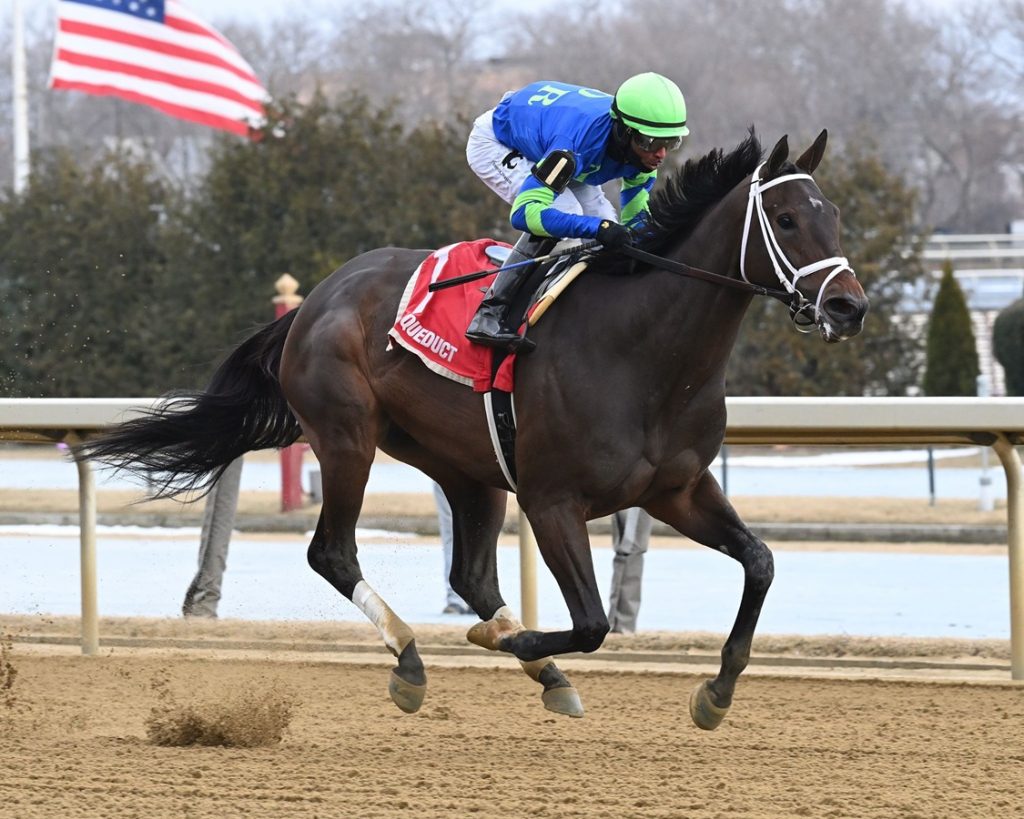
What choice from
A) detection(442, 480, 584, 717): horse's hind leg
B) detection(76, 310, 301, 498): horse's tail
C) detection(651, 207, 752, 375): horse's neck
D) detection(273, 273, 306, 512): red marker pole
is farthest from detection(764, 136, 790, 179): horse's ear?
detection(273, 273, 306, 512): red marker pole

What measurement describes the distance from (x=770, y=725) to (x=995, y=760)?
0.78m

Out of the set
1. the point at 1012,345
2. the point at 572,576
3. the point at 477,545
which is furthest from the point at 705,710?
the point at 1012,345

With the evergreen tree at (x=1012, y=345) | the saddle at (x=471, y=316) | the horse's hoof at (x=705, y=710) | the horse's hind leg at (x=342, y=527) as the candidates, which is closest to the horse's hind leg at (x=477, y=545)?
the horse's hind leg at (x=342, y=527)

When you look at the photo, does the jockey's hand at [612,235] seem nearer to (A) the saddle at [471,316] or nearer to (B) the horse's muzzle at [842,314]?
(A) the saddle at [471,316]

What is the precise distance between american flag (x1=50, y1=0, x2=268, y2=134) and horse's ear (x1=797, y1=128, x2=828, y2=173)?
12.8 metres

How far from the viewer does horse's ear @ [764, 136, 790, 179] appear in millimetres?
4320

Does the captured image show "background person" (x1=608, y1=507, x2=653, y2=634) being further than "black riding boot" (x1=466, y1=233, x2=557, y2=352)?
Yes

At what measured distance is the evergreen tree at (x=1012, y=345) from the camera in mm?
19562

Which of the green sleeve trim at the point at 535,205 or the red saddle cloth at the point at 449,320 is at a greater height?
the green sleeve trim at the point at 535,205

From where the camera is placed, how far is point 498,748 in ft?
15.6

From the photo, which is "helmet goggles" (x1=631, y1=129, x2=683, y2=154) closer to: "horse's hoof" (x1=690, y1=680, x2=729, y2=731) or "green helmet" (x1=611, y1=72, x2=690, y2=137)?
"green helmet" (x1=611, y1=72, x2=690, y2=137)

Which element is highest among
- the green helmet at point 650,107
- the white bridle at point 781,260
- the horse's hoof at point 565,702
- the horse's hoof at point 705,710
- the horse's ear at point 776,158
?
the green helmet at point 650,107

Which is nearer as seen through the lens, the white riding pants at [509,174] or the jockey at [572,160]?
the jockey at [572,160]

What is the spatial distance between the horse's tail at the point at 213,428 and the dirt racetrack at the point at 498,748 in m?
0.77
